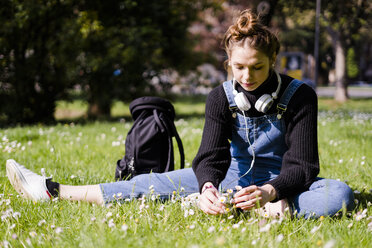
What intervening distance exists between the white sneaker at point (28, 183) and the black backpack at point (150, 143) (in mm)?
733

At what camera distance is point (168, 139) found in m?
3.47

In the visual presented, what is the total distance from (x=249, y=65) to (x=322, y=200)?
3.31 feet

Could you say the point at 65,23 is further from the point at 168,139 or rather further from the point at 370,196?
the point at 370,196

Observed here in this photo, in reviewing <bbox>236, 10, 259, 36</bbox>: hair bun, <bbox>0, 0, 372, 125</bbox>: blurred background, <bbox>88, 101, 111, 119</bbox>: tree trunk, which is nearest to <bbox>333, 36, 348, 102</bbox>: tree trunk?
<bbox>0, 0, 372, 125</bbox>: blurred background

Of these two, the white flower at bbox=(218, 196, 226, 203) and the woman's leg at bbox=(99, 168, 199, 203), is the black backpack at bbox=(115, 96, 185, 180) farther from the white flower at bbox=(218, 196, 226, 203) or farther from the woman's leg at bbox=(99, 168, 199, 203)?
the white flower at bbox=(218, 196, 226, 203)

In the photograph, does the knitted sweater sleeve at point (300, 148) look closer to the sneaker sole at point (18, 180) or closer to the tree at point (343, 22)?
the sneaker sole at point (18, 180)

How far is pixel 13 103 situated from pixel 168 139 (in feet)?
21.9

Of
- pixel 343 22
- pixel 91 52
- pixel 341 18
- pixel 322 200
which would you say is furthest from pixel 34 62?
pixel 343 22

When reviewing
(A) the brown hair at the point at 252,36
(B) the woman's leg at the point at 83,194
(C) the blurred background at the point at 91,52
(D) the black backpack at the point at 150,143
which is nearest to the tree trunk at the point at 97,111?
(C) the blurred background at the point at 91,52

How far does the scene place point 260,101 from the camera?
8.32ft

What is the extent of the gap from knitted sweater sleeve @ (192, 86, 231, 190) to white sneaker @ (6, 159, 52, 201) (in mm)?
1142

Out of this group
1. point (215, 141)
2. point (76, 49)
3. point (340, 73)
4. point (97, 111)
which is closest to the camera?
point (215, 141)

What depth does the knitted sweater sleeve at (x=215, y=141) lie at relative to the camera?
2637mm

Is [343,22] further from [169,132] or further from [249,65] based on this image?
[249,65]
